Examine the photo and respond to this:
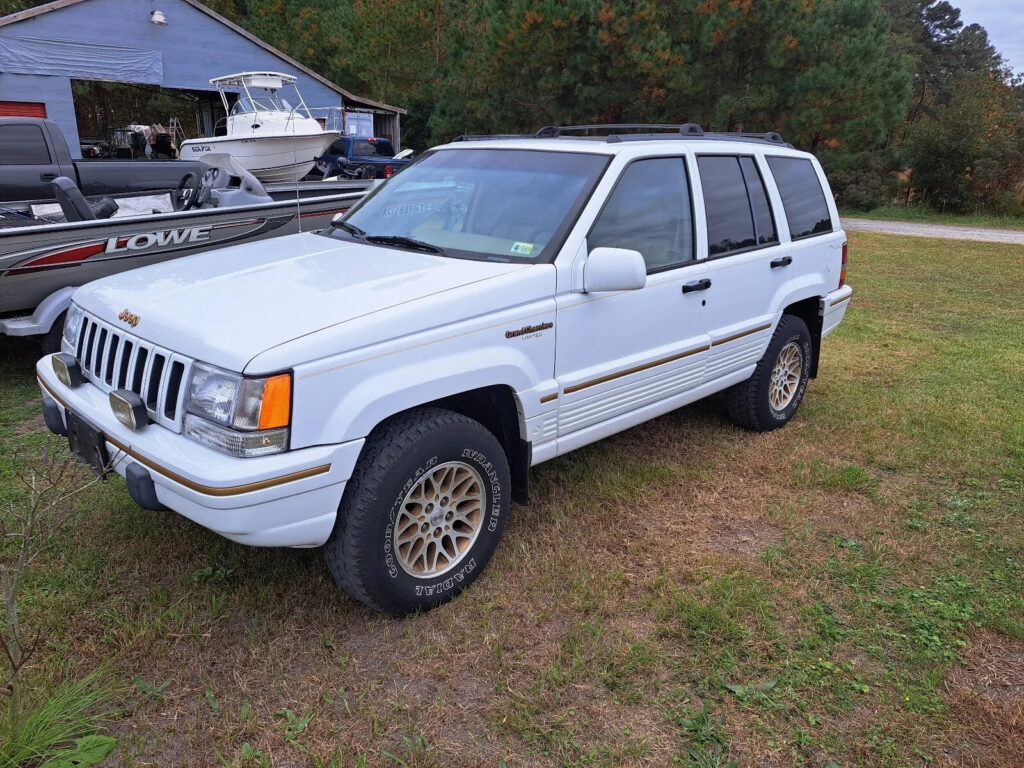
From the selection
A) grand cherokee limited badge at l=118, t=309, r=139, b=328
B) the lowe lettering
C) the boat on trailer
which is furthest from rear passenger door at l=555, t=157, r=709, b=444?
the lowe lettering

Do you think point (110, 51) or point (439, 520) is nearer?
point (439, 520)

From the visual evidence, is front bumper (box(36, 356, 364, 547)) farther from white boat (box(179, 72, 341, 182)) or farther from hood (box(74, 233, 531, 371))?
white boat (box(179, 72, 341, 182))

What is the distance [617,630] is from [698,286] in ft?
6.03

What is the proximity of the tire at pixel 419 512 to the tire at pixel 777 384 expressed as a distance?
224 cm

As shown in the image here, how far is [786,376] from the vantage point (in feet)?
16.8

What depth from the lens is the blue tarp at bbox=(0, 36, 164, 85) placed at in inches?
682

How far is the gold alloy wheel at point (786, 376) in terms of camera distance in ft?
16.3

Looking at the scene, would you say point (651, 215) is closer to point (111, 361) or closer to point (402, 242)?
point (402, 242)

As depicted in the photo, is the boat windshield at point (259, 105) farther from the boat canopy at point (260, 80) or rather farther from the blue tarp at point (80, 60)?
the blue tarp at point (80, 60)

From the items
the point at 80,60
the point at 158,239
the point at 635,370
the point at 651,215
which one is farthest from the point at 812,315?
the point at 80,60

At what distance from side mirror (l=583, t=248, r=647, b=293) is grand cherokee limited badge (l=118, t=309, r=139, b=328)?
1.81 metres

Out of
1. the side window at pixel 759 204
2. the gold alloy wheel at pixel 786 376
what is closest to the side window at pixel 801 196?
the side window at pixel 759 204

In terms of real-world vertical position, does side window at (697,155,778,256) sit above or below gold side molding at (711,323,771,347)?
above

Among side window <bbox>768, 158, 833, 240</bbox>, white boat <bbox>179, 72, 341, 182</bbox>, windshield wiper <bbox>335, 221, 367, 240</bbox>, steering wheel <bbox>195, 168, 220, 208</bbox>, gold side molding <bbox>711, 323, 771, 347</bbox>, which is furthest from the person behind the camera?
white boat <bbox>179, 72, 341, 182</bbox>
